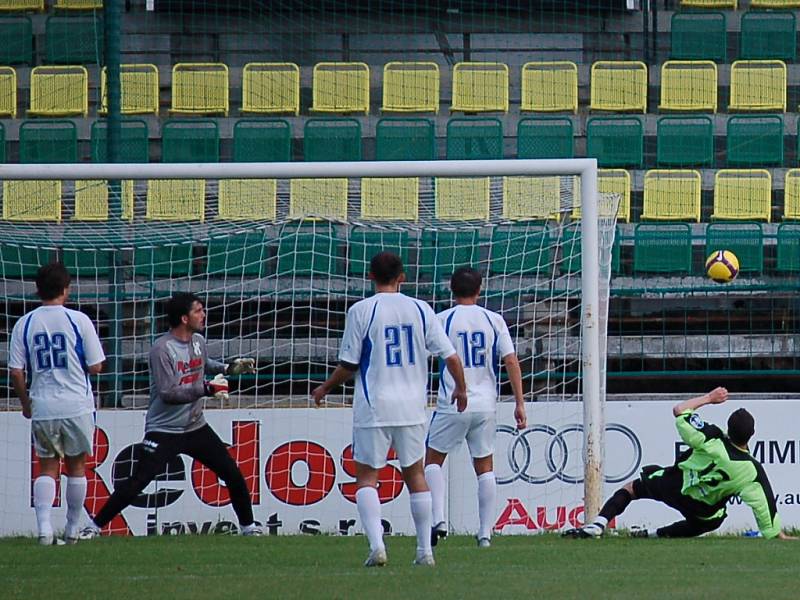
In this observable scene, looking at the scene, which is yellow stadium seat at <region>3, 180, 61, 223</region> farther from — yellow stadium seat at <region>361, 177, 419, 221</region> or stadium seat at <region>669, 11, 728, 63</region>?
stadium seat at <region>669, 11, 728, 63</region>

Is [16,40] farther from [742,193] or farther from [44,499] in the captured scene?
[44,499]

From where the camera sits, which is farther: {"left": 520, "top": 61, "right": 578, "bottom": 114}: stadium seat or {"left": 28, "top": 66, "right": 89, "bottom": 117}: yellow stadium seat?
{"left": 28, "top": 66, "right": 89, "bottom": 117}: yellow stadium seat

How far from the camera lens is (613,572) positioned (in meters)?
7.18

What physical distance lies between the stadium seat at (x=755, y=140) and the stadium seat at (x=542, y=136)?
2143mm

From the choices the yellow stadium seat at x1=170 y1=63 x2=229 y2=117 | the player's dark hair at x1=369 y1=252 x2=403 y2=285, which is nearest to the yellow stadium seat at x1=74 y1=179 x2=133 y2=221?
the yellow stadium seat at x1=170 y1=63 x2=229 y2=117

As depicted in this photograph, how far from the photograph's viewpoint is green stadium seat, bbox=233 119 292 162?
58.1ft

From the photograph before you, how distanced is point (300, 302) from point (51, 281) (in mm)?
4103

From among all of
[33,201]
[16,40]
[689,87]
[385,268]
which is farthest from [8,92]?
[385,268]

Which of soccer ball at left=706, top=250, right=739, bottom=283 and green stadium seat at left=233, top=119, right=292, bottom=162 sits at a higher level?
green stadium seat at left=233, top=119, right=292, bottom=162

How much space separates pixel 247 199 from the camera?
16.6 metres

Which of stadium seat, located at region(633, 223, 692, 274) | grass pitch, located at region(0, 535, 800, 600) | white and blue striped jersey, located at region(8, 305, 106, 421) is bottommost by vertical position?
grass pitch, located at region(0, 535, 800, 600)

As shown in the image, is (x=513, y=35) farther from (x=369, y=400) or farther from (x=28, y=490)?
(x=369, y=400)

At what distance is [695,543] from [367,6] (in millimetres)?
12128

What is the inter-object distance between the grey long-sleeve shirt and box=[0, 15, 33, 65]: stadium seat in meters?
10.8
